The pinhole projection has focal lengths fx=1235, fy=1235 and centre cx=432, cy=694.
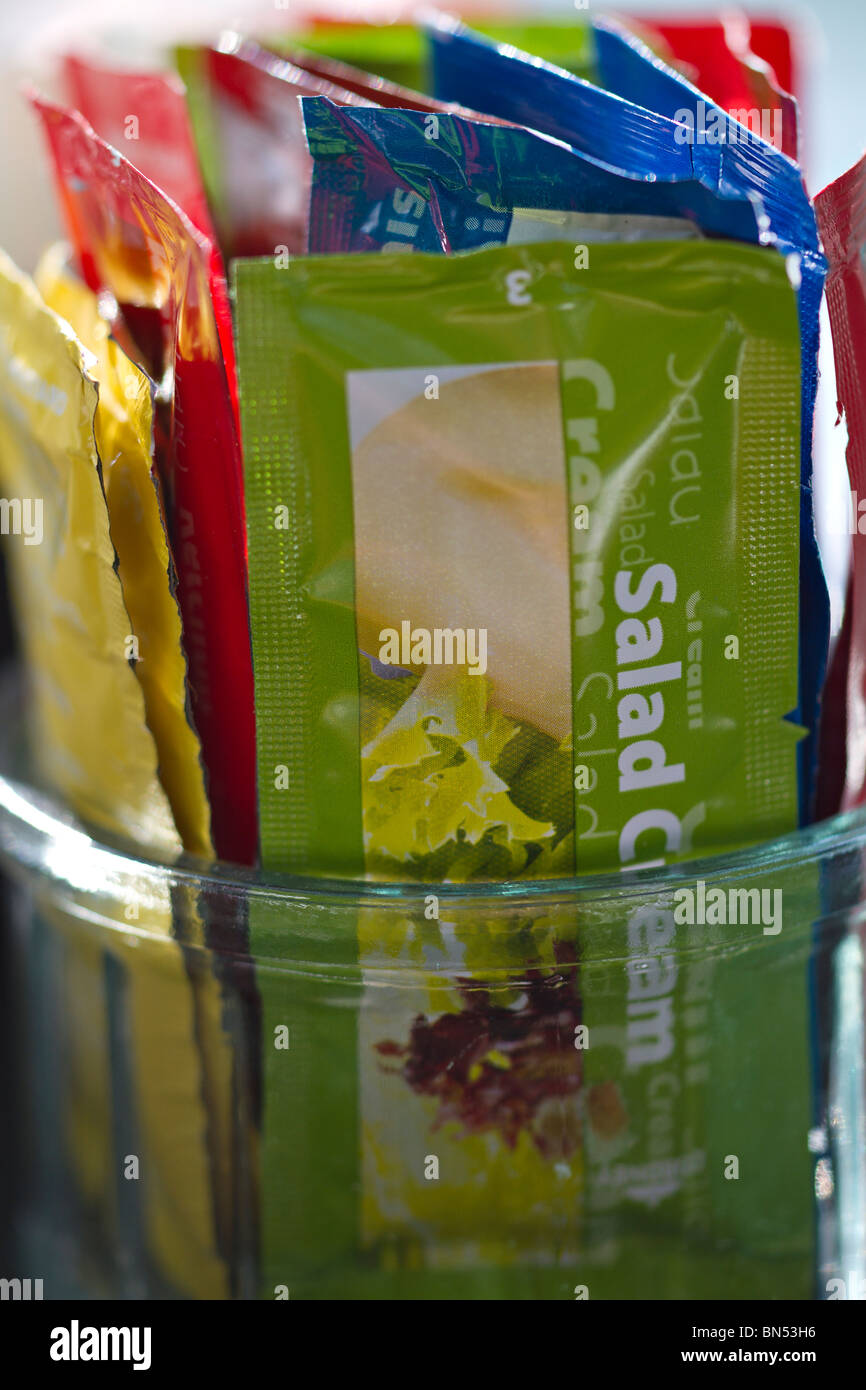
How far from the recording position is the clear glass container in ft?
1.19

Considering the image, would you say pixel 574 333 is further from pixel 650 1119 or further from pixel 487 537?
pixel 650 1119

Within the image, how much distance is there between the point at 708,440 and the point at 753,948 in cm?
15

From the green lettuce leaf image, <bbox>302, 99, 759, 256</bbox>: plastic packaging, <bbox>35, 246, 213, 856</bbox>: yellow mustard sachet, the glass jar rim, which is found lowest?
the glass jar rim

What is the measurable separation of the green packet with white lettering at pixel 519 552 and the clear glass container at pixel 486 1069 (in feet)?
0.07

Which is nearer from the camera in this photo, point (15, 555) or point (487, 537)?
point (487, 537)

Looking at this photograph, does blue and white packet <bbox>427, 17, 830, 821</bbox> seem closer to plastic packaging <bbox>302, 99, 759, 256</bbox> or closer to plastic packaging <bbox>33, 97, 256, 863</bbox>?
plastic packaging <bbox>302, 99, 759, 256</bbox>

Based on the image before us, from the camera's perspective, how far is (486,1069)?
0.38 meters

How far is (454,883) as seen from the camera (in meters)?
0.37

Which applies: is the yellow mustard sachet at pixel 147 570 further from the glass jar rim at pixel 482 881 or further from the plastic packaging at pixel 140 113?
the plastic packaging at pixel 140 113

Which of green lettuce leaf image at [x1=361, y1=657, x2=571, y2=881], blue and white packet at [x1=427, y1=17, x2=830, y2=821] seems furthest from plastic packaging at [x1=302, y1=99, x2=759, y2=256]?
green lettuce leaf image at [x1=361, y1=657, x2=571, y2=881]

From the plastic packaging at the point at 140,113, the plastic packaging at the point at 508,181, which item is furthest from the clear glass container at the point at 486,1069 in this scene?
the plastic packaging at the point at 140,113

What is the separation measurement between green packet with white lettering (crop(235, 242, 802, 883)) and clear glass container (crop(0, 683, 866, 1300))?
0.9 inches

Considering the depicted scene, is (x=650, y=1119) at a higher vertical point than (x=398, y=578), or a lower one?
lower
